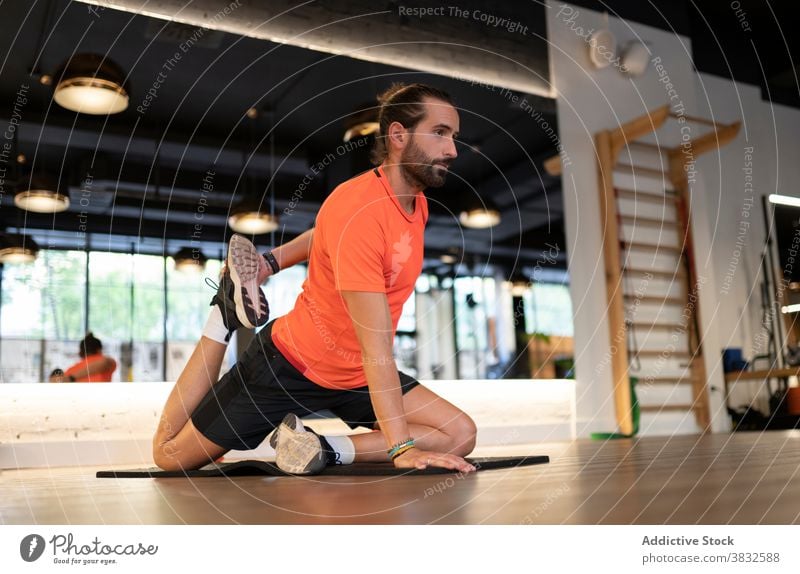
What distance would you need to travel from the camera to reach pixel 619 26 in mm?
4594

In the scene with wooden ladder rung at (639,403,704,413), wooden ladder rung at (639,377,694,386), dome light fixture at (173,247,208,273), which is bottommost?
wooden ladder rung at (639,403,704,413)

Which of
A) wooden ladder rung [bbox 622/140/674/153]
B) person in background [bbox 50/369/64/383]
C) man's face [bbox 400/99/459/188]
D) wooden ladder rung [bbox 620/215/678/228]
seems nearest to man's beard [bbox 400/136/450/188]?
man's face [bbox 400/99/459/188]

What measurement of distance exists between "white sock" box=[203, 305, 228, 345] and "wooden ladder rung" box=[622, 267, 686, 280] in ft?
10.3

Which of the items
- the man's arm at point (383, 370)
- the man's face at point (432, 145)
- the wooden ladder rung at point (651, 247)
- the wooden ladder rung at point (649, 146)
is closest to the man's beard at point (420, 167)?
the man's face at point (432, 145)

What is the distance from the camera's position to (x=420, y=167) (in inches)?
59.6

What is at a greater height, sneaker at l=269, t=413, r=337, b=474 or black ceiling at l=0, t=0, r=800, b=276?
black ceiling at l=0, t=0, r=800, b=276

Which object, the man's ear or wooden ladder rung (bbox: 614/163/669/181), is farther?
wooden ladder rung (bbox: 614/163/669/181)

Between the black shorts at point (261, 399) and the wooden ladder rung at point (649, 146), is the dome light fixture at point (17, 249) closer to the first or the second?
the black shorts at point (261, 399)

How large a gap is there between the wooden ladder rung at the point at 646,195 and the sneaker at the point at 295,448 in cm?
336

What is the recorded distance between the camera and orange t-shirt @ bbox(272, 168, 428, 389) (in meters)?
1.41

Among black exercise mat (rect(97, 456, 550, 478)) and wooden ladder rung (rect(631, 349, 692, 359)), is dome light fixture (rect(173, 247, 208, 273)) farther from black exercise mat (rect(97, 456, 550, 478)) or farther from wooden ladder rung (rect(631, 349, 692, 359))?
wooden ladder rung (rect(631, 349, 692, 359))

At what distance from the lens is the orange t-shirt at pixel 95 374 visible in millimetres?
3113

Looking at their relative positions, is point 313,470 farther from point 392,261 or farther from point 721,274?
point 721,274

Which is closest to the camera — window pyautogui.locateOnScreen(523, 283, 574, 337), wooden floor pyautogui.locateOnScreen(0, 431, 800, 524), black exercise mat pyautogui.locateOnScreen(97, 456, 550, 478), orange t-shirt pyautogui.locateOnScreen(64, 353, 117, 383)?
wooden floor pyautogui.locateOnScreen(0, 431, 800, 524)
